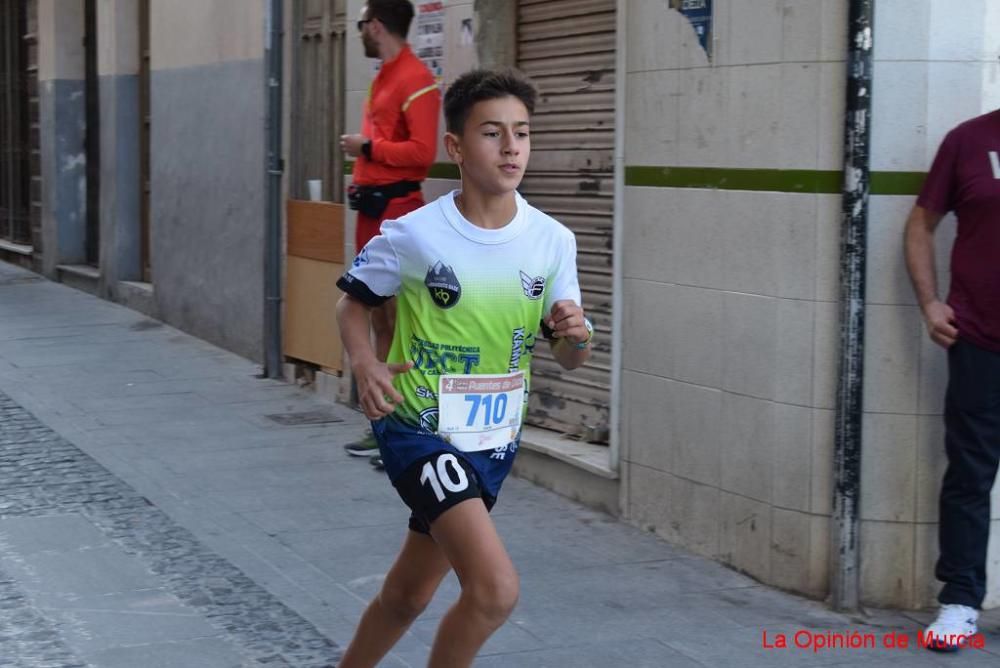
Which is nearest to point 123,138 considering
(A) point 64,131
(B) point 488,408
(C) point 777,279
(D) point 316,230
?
(A) point 64,131

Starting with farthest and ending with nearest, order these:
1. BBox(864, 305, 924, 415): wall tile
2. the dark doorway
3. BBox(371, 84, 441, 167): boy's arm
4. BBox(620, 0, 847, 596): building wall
A: the dark doorway
BBox(371, 84, 441, 167): boy's arm
BBox(620, 0, 847, 596): building wall
BBox(864, 305, 924, 415): wall tile

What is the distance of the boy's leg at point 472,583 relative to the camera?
3918 mm

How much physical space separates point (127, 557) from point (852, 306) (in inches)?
116

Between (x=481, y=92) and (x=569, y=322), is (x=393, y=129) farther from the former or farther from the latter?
(x=569, y=322)

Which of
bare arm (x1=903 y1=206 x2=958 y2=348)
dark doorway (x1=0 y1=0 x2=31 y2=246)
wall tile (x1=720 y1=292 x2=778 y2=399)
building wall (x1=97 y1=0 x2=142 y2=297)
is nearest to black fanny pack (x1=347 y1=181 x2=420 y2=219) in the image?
wall tile (x1=720 y1=292 x2=778 y2=399)

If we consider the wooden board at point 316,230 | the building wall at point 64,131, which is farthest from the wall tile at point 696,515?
the building wall at point 64,131

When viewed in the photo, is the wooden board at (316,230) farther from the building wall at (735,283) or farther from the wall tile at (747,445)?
the wall tile at (747,445)

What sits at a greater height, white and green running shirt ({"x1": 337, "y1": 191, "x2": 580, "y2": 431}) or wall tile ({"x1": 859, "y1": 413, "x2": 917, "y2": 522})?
white and green running shirt ({"x1": 337, "y1": 191, "x2": 580, "y2": 431})

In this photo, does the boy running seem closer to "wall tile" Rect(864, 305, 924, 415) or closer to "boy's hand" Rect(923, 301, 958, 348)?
"boy's hand" Rect(923, 301, 958, 348)

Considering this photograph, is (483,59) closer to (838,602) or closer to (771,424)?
(771,424)

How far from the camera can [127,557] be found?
6.36 meters

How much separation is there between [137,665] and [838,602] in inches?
93.8

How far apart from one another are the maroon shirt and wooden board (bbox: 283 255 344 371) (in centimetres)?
514

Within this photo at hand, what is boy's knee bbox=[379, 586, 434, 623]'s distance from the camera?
432cm
